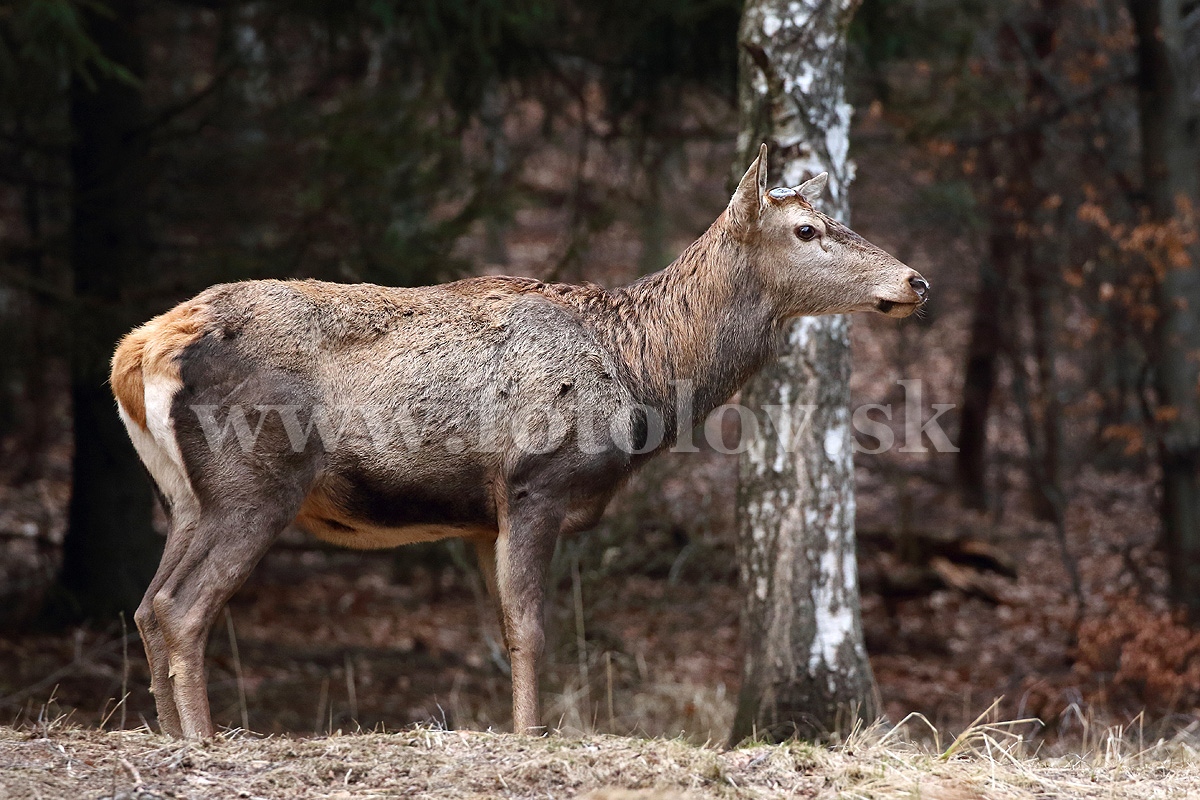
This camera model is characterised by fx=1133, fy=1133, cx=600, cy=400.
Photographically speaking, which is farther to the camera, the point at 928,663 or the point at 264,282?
the point at 928,663

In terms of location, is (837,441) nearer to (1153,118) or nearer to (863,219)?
(1153,118)

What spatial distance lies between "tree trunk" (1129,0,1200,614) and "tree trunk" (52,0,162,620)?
899cm

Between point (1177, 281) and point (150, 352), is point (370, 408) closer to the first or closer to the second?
point (150, 352)

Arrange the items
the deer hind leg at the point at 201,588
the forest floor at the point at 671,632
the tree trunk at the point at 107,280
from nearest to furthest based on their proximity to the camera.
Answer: the deer hind leg at the point at 201,588 < the forest floor at the point at 671,632 < the tree trunk at the point at 107,280

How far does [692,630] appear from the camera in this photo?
11.4 meters

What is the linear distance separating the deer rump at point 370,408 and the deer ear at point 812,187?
4.73ft

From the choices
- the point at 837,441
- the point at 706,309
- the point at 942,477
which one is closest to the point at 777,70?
the point at 706,309

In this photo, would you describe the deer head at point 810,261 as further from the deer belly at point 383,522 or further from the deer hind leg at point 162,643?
the deer hind leg at point 162,643

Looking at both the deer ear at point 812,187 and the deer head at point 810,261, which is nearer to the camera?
the deer head at point 810,261

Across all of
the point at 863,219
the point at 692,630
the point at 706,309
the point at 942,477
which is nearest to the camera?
the point at 706,309

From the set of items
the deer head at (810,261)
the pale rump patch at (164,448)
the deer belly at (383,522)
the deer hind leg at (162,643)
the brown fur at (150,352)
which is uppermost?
the deer head at (810,261)

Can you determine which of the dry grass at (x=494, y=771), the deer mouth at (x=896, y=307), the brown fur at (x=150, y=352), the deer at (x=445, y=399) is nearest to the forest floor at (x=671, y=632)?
the dry grass at (x=494, y=771)

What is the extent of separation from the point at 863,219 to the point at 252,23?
26.7ft

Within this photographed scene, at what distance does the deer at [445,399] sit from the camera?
4750 mm
